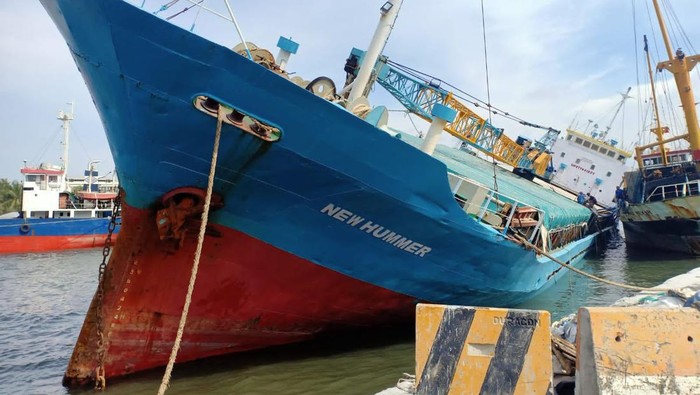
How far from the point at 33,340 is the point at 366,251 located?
6384 millimetres

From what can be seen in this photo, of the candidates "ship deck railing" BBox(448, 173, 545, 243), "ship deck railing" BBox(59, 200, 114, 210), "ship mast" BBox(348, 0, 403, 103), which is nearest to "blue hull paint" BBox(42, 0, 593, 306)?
"ship deck railing" BBox(448, 173, 545, 243)

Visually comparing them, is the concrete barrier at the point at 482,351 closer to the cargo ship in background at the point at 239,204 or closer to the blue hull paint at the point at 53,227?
the cargo ship in background at the point at 239,204

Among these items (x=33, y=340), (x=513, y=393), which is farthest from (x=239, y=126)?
(x=33, y=340)

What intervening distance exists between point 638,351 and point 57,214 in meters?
33.0

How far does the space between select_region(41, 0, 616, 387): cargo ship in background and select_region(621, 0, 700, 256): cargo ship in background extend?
15.7m

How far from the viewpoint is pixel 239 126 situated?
5117 mm

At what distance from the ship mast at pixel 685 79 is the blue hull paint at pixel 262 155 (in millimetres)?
20632

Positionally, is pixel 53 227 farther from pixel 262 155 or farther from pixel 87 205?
pixel 262 155

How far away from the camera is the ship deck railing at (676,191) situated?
62.0 feet

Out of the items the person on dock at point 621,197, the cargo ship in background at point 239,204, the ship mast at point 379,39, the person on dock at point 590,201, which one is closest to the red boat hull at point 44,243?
the cargo ship in background at point 239,204

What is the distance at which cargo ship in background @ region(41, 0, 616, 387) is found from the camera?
16.2 ft

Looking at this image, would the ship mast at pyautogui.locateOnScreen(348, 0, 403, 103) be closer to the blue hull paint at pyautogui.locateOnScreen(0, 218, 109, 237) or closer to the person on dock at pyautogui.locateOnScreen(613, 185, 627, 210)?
the person on dock at pyautogui.locateOnScreen(613, 185, 627, 210)

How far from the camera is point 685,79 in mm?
21359

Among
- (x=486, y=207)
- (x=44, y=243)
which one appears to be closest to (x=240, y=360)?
(x=486, y=207)
